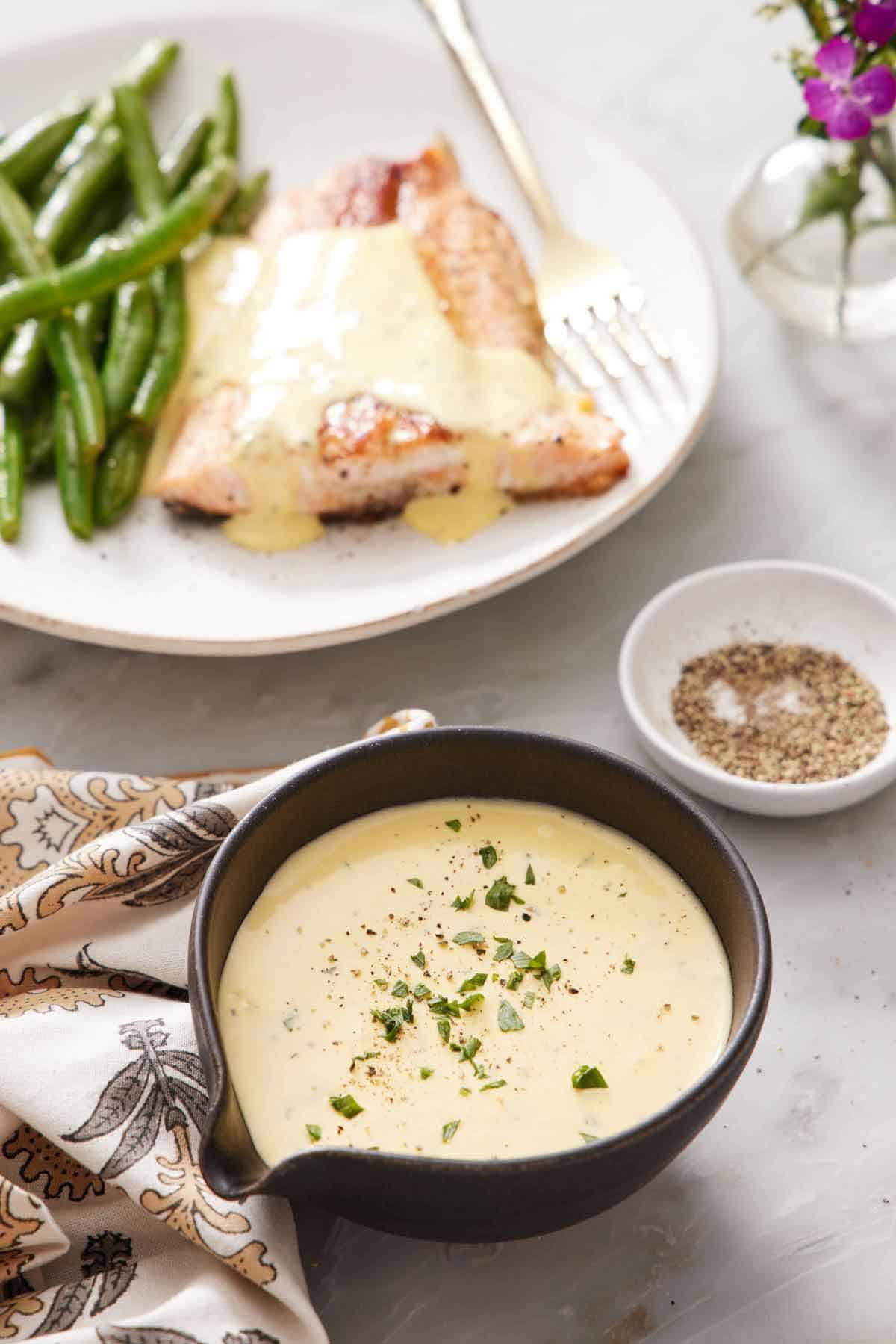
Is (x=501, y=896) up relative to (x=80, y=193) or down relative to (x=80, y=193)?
down

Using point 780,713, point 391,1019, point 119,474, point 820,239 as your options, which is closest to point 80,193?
point 119,474

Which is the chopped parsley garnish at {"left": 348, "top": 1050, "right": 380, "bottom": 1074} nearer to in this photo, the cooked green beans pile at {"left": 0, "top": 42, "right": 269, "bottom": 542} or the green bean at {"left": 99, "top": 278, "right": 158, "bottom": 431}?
the cooked green beans pile at {"left": 0, "top": 42, "right": 269, "bottom": 542}

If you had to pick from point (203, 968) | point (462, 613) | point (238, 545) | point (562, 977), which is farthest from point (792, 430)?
point (203, 968)

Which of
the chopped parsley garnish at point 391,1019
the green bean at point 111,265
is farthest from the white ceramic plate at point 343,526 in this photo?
the chopped parsley garnish at point 391,1019

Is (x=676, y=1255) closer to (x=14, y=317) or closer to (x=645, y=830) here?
(x=645, y=830)

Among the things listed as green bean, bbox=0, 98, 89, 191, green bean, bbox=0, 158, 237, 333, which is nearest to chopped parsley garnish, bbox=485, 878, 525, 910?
green bean, bbox=0, 158, 237, 333

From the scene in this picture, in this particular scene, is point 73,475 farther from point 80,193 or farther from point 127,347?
point 80,193

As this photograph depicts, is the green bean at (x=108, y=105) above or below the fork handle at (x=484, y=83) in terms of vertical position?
above

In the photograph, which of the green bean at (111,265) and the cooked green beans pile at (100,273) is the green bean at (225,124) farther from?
the green bean at (111,265)
